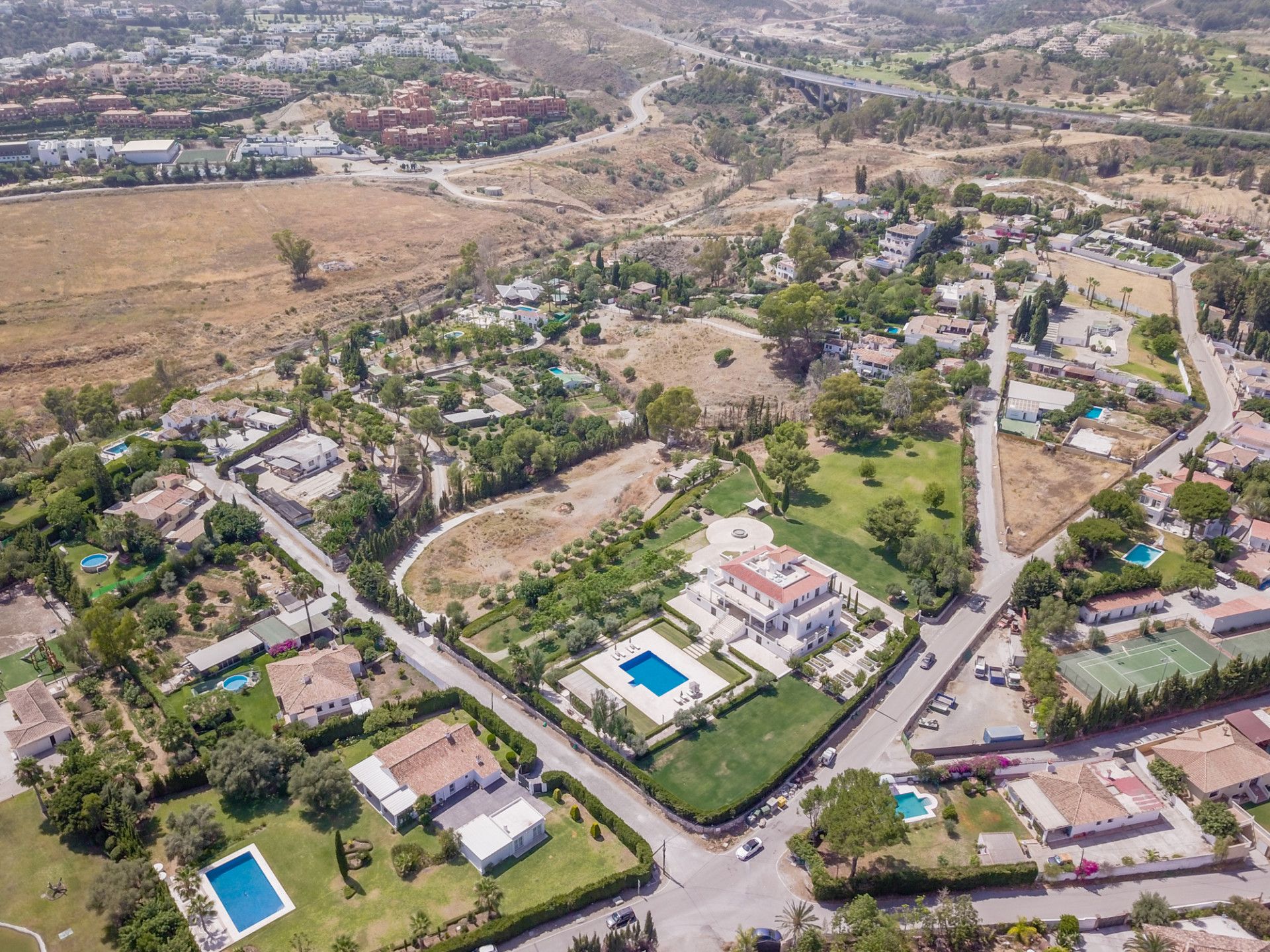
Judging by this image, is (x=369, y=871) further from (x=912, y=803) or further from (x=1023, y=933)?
(x=1023, y=933)

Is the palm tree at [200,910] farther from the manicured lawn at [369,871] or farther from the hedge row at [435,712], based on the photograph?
the hedge row at [435,712]

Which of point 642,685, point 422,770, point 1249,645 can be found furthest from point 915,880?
point 1249,645

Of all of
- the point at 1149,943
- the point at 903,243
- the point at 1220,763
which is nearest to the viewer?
the point at 1149,943

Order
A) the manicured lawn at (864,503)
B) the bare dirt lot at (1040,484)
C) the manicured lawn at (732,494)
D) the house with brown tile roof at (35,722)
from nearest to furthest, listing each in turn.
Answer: the house with brown tile roof at (35,722) < the manicured lawn at (864,503) < the bare dirt lot at (1040,484) < the manicured lawn at (732,494)

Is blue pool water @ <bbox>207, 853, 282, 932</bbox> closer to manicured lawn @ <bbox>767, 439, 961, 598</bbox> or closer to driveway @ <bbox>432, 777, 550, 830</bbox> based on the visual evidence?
driveway @ <bbox>432, 777, 550, 830</bbox>

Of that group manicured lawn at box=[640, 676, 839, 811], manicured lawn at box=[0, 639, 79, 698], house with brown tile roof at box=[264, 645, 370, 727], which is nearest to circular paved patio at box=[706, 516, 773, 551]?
manicured lawn at box=[640, 676, 839, 811]

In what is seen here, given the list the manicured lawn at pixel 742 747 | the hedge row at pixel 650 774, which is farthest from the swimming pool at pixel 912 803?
the manicured lawn at pixel 742 747

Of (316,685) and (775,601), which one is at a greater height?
(775,601)
